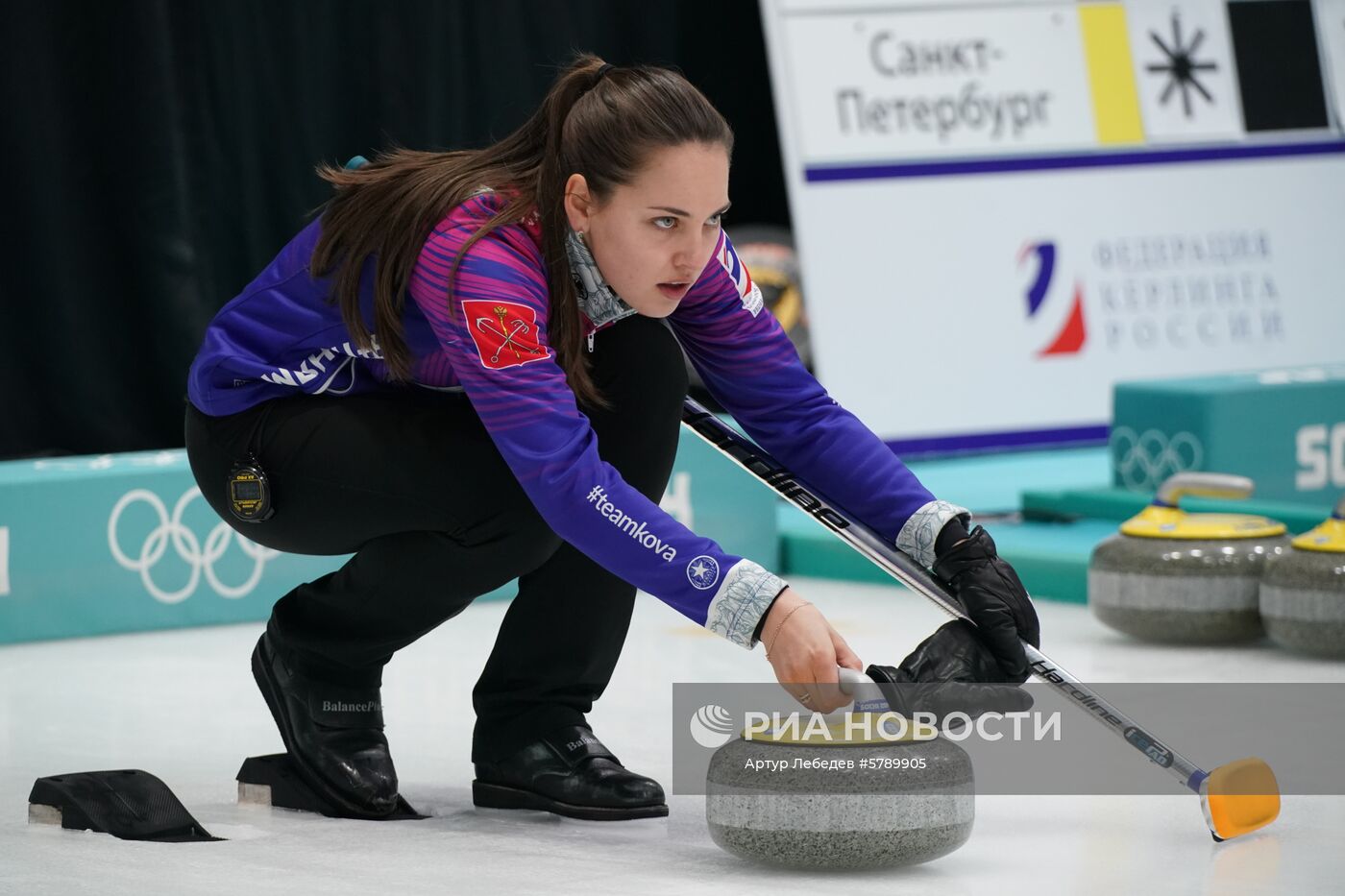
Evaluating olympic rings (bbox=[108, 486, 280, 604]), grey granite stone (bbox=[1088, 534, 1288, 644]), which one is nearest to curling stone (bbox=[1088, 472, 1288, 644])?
grey granite stone (bbox=[1088, 534, 1288, 644])

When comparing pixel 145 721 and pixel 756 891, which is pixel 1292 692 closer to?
pixel 756 891

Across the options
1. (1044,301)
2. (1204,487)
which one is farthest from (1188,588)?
(1044,301)

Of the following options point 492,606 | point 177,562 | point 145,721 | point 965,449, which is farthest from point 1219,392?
point 145,721

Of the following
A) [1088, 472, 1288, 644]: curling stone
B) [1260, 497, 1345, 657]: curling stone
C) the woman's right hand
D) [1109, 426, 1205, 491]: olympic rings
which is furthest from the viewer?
[1109, 426, 1205, 491]: olympic rings

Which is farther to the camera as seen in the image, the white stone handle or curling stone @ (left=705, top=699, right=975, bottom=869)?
the white stone handle

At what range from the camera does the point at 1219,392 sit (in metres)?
4.09

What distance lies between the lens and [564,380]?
1884 mm

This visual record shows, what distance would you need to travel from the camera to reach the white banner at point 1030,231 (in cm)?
508

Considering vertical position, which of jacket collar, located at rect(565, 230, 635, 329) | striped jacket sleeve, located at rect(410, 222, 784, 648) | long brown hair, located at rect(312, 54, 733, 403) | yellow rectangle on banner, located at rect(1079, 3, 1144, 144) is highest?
yellow rectangle on banner, located at rect(1079, 3, 1144, 144)

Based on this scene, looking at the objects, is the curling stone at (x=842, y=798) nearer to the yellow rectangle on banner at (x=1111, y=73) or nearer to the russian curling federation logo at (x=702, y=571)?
the russian curling federation logo at (x=702, y=571)

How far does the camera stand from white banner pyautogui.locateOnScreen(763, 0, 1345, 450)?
5082 millimetres

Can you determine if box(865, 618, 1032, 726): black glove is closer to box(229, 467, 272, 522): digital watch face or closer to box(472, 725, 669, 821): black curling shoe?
box(472, 725, 669, 821): black curling shoe

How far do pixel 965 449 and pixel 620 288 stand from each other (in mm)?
3345

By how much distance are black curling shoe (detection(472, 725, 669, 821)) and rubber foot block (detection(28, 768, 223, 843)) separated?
1.00ft
